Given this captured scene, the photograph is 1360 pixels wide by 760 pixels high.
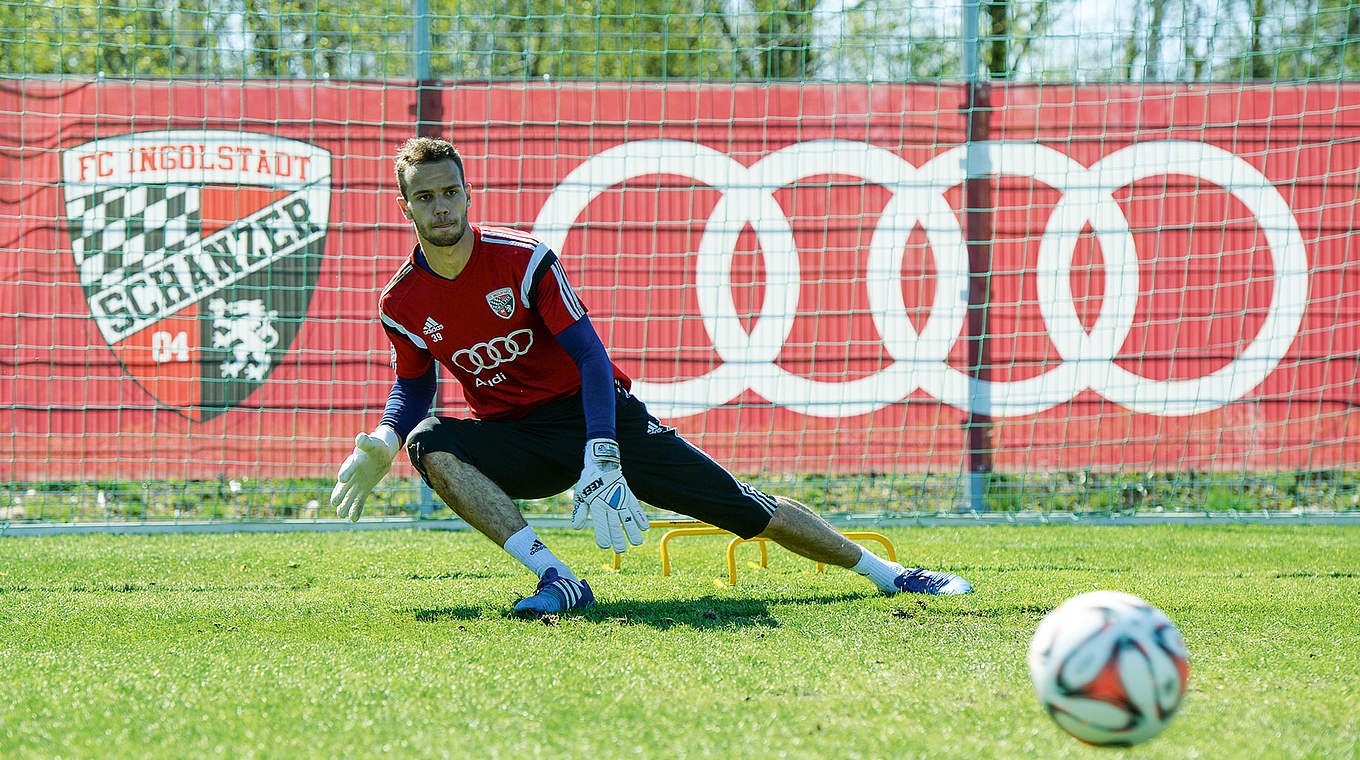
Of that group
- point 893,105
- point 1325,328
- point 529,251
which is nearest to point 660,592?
point 529,251

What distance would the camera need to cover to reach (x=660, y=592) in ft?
15.4

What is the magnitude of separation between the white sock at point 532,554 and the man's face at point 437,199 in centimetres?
108

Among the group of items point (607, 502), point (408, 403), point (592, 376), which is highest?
point (592, 376)

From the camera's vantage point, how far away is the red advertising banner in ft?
24.3

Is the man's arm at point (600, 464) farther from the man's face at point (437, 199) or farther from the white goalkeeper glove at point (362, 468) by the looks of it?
the white goalkeeper glove at point (362, 468)

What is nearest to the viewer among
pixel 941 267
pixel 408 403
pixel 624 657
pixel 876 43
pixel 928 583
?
pixel 624 657

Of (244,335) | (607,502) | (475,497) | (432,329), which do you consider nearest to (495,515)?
(475,497)

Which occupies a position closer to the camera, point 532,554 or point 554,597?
point 554,597

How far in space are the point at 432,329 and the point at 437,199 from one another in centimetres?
50

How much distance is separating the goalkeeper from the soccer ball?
194cm

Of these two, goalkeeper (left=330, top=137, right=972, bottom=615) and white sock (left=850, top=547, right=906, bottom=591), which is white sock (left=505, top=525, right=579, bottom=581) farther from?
white sock (left=850, top=547, right=906, bottom=591)

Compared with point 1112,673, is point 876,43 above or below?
above

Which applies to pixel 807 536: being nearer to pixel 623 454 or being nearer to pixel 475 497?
pixel 623 454

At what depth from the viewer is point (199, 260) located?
7.34m
